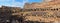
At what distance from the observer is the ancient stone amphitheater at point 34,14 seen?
374 inches

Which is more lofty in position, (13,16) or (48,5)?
(48,5)

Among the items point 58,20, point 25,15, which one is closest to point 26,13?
point 25,15

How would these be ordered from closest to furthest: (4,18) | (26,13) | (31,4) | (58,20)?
1. (58,20)
2. (4,18)
3. (26,13)
4. (31,4)

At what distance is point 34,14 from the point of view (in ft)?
34.3

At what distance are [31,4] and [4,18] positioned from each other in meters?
2.80

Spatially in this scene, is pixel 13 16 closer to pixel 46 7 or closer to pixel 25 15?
pixel 25 15

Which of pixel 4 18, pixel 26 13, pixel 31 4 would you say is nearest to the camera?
pixel 4 18

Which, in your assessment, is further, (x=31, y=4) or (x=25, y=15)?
(x=31, y=4)

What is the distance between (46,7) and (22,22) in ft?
6.36

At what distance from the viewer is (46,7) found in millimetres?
10344

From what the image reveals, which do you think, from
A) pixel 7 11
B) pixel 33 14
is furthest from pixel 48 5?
pixel 7 11

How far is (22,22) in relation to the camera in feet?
34.5

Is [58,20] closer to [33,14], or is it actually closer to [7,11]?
[33,14]

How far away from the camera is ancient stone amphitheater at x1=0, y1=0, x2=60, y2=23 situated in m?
9.49
